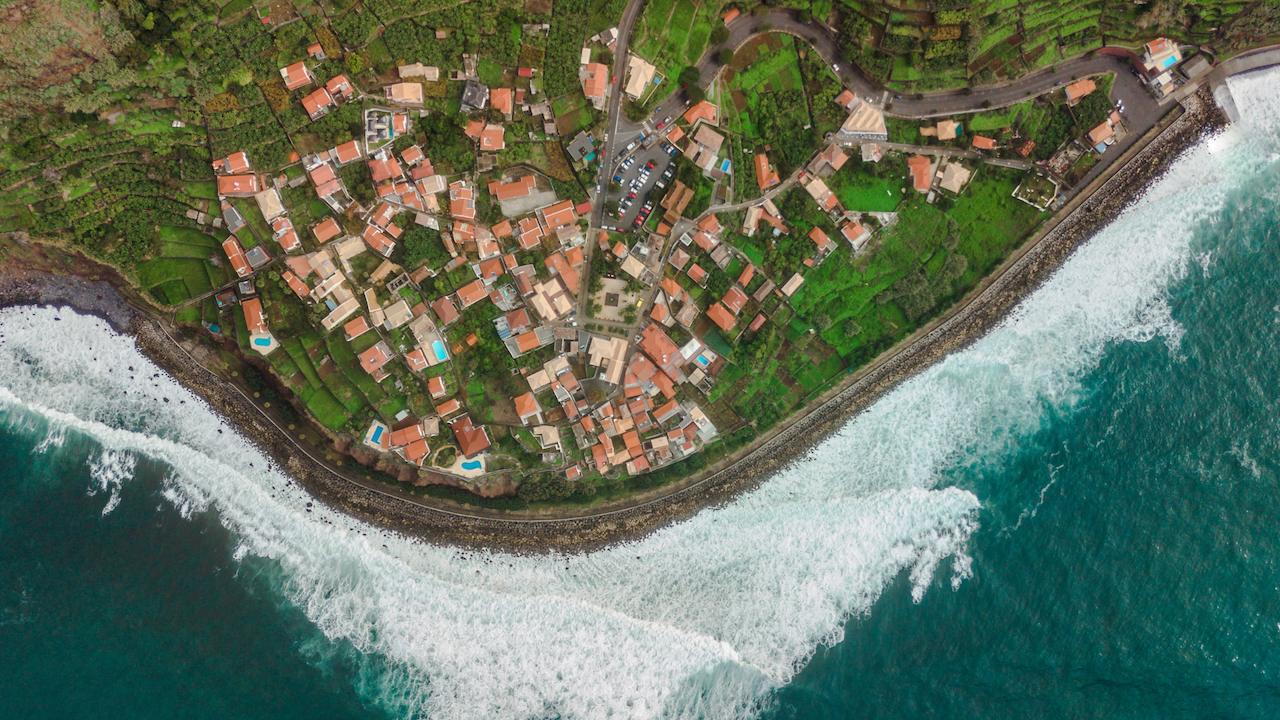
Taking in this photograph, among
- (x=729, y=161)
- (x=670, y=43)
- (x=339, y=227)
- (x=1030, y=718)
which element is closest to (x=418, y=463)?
(x=339, y=227)

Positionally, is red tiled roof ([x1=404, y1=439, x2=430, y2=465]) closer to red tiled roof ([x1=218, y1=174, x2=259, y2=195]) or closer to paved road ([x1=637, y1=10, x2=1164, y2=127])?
red tiled roof ([x1=218, y1=174, x2=259, y2=195])

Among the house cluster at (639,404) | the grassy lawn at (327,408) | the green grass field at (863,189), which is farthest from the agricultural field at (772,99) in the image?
the grassy lawn at (327,408)

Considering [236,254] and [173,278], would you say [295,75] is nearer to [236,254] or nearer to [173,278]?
[236,254]

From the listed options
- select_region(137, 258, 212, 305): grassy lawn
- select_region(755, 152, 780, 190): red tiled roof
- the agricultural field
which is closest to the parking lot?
the agricultural field

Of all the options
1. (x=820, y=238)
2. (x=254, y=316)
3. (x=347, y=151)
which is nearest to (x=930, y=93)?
(x=820, y=238)

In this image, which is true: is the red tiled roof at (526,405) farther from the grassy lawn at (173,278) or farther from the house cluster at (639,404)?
the grassy lawn at (173,278)

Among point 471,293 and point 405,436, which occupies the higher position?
point 471,293

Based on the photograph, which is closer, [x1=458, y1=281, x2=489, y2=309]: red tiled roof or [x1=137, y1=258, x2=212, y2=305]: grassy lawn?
[x1=458, y1=281, x2=489, y2=309]: red tiled roof
